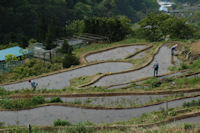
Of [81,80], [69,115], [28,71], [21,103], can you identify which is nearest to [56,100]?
[21,103]

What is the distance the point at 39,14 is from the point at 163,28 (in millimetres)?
32206

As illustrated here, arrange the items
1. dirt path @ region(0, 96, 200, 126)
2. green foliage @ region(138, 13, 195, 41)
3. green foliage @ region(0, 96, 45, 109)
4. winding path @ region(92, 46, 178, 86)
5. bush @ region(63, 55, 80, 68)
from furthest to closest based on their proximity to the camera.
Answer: green foliage @ region(138, 13, 195, 41) < bush @ region(63, 55, 80, 68) < winding path @ region(92, 46, 178, 86) < green foliage @ region(0, 96, 45, 109) < dirt path @ region(0, 96, 200, 126)

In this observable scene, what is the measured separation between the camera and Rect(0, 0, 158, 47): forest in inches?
1820

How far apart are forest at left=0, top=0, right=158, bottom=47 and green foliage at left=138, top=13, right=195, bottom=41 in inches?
511

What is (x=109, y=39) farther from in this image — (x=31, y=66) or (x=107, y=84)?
(x=107, y=84)

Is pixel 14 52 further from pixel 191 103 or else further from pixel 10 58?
pixel 191 103

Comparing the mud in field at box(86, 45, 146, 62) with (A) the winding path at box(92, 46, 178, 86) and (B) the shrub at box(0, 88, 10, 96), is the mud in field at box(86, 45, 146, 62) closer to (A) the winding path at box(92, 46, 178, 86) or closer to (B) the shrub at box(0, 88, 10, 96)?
(A) the winding path at box(92, 46, 178, 86)

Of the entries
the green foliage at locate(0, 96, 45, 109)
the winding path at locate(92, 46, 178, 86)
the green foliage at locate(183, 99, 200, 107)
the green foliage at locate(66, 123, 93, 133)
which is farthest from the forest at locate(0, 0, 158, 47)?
the green foliage at locate(66, 123, 93, 133)

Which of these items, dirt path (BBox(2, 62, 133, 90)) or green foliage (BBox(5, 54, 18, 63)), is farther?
green foliage (BBox(5, 54, 18, 63))

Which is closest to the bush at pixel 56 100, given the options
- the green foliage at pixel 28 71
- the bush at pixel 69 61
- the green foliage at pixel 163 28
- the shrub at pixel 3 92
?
the shrub at pixel 3 92

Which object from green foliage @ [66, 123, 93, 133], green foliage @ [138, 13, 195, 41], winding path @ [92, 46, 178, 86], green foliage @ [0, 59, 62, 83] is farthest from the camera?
green foliage @ [138, 13, 195, 41]

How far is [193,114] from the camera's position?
11.5 m

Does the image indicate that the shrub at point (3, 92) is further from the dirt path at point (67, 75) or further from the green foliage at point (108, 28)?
the green foliage at point (108, 28)

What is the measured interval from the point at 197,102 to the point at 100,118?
4409 millimetres
